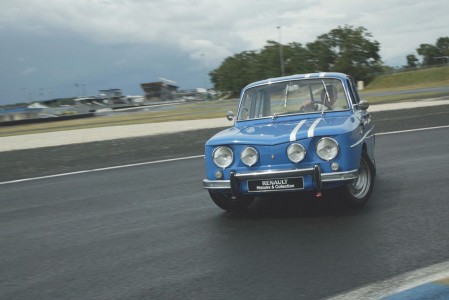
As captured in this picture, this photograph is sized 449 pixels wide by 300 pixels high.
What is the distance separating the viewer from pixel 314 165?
5.55 metres

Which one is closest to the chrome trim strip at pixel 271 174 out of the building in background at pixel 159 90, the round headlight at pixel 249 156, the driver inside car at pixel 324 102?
the round headlight at pixel 249 156

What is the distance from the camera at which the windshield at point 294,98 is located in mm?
6887

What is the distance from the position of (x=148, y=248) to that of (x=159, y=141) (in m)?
10.4

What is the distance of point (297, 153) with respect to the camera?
561 centimetres

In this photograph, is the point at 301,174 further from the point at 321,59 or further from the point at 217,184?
the point at 321,59

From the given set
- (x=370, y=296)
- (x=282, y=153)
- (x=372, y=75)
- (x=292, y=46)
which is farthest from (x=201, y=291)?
(x=292, y=46)

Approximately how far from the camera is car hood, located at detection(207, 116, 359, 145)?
5656 millimetres

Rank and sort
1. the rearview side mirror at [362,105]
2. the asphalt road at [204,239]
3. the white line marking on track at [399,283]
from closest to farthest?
the white line marking on track at [399,283] < the asphalt road at [204,239] < the rearview side mirror at [362,105]

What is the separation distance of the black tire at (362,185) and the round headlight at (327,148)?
0.57m

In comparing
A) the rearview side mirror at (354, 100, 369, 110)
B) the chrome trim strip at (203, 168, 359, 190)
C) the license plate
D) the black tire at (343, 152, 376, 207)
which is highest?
the rearview side mirror at (354, 100, 369, 110)

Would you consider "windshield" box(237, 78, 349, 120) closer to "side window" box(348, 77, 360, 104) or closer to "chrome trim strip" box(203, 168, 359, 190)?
"side window" box(348, 77, 360, 104)

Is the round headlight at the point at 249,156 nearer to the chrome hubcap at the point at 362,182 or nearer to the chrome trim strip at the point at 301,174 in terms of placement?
the chrome trim strip at the point at 301,174

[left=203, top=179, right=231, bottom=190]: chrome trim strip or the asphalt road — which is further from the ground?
[left=203, top=179, right=231, bottom=190]: chrome trim strip

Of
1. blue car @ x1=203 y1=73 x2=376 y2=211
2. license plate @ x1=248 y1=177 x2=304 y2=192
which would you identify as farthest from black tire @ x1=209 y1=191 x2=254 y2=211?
license plate @ x1=248 y1=177 x2=304 y2=192
